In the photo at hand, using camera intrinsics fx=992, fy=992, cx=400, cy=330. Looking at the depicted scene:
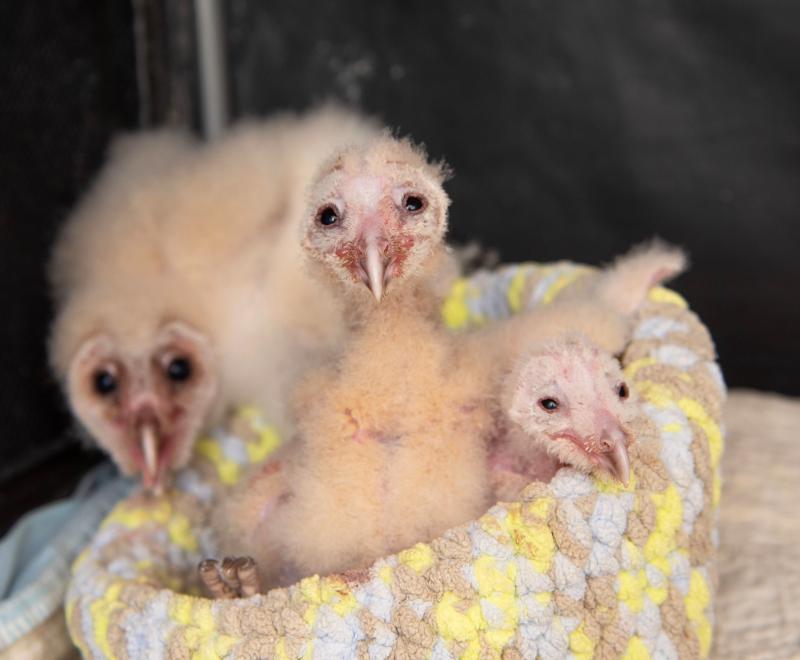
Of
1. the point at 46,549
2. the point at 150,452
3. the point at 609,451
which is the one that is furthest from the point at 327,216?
the point at 46,549

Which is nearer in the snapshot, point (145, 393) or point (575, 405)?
point (575, 405)

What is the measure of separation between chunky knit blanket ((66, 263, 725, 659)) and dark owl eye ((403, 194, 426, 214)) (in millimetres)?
335

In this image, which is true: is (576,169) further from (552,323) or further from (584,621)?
(584,621)

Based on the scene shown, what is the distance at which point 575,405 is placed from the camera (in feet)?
3.55

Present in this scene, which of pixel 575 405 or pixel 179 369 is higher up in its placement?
pixel 575 405

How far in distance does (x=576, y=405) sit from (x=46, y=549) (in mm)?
908

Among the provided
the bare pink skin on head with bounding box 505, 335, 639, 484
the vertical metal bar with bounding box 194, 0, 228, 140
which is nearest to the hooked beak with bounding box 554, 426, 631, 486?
the bare pink skin on head with bounding box 505, 335, 639, 484

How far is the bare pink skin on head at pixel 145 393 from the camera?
157cm

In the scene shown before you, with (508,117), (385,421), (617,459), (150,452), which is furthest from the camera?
(508,117)

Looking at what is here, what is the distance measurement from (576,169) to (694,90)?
0.27 m

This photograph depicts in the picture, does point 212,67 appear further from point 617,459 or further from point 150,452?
point 617,459

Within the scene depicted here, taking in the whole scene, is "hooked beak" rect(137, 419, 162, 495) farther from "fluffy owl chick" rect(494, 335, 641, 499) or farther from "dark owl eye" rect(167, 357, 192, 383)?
"fluffy owl chick" rect(494, 335, 641, 499)

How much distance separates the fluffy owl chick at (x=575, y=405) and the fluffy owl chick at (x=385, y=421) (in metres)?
0.09

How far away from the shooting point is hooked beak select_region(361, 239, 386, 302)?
3.39 ft
